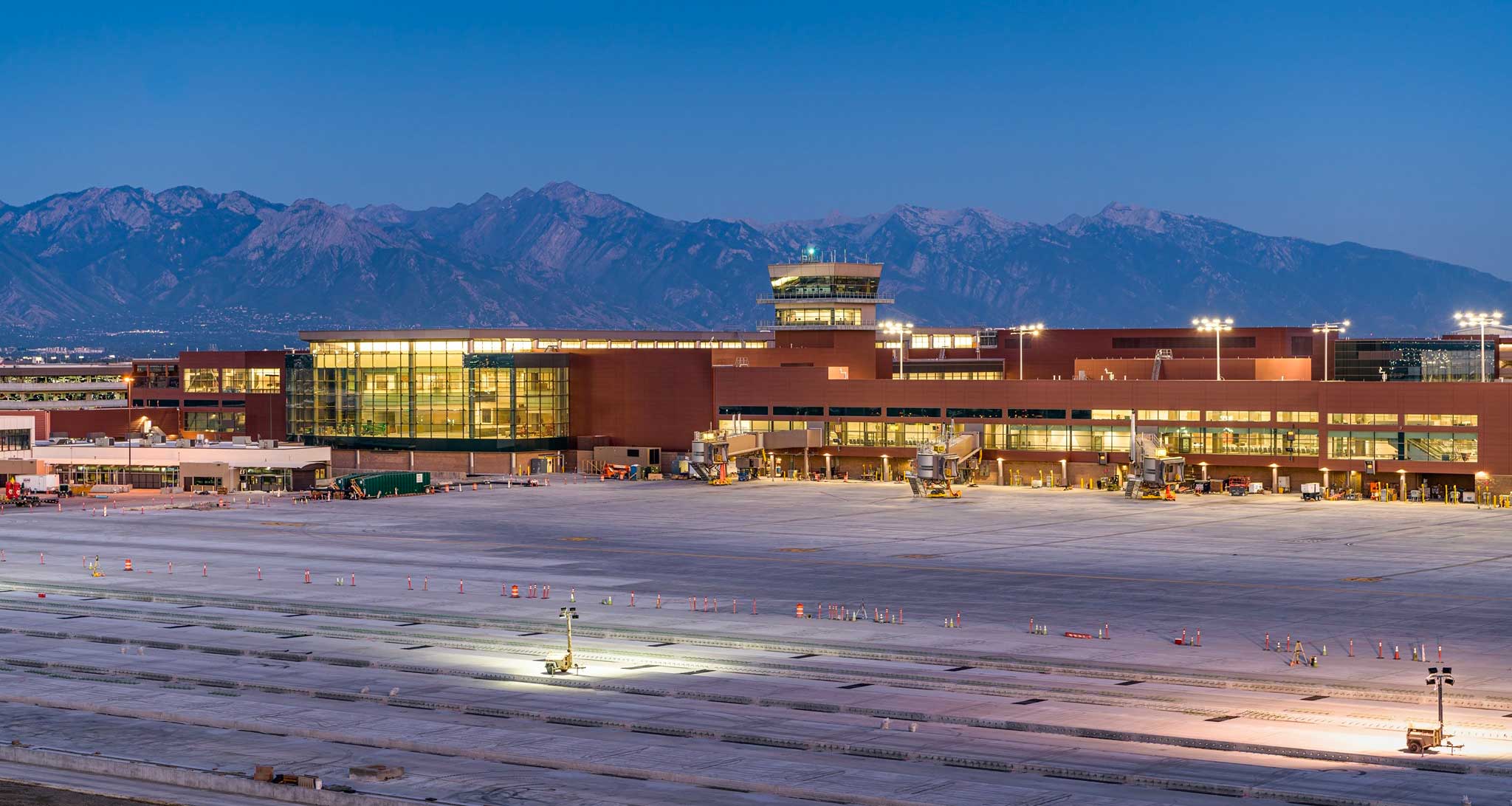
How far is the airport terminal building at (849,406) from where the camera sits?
13762cm

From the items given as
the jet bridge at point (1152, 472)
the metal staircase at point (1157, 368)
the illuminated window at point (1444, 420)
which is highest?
the metal staircase at point (1157, 368)

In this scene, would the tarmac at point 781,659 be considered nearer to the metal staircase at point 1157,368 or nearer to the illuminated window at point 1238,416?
the illuminated window at point 1238,416

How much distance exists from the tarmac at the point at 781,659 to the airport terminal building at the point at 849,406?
24380 millimetres

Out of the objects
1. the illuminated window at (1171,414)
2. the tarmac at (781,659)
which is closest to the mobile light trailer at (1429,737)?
the tarmac at (781,659)

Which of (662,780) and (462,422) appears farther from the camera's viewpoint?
(462,422)

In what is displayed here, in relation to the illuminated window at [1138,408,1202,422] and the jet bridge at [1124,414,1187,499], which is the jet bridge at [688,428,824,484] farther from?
the jet bridge at [1124,414,1187,499]

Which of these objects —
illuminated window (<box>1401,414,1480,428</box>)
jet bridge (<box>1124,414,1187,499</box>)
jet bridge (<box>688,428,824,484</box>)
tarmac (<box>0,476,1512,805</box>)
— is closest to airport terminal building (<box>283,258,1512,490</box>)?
illuminated window (<box>1401,414,1480,428</box>)

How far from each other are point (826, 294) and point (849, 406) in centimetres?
3600

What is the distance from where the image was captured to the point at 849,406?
536ft

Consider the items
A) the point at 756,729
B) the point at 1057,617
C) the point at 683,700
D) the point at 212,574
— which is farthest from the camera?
the point at 212,574

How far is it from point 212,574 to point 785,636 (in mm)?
36012

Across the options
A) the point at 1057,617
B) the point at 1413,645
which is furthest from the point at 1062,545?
the point at 1413,645

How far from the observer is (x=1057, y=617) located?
2832 inches

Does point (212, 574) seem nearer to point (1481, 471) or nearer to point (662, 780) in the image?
point (662, 780)
